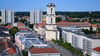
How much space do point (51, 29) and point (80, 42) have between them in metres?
6.03

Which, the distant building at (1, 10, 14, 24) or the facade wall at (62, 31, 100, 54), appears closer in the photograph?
the facade wall at (62, 31, 100, 54)

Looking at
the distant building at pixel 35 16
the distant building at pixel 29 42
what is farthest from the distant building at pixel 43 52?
the distant building at pixel 35 16

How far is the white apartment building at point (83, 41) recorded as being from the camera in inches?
778

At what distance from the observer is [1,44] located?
1938 centimetres

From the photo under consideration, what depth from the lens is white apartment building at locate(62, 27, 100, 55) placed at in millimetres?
19773

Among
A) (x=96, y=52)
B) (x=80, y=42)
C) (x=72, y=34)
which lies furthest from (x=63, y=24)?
(x=96, y=52)

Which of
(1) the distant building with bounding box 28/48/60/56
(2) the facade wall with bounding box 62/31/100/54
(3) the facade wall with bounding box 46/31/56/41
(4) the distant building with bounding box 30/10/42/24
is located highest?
(4) the distant building with bounding box 30/10/42/24

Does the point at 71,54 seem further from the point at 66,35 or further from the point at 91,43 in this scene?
the point at 66,35

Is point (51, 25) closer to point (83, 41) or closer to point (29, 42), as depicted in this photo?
point (83, 41)

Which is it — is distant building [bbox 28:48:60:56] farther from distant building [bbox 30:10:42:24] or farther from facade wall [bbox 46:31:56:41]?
distant building [bbox 30:10:42:24]

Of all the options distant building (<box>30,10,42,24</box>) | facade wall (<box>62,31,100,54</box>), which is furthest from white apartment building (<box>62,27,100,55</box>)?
distant building (<box>30,10,42,24</box>)

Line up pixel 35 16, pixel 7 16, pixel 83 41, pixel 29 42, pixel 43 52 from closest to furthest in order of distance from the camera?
pixel 43 52 → pixel 29 42 → pixel 83 41 → pixel 35 16 → pixel 7 16

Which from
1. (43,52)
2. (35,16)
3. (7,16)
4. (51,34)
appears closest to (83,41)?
(43,52)

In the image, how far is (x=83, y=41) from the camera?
21812 millimetres
